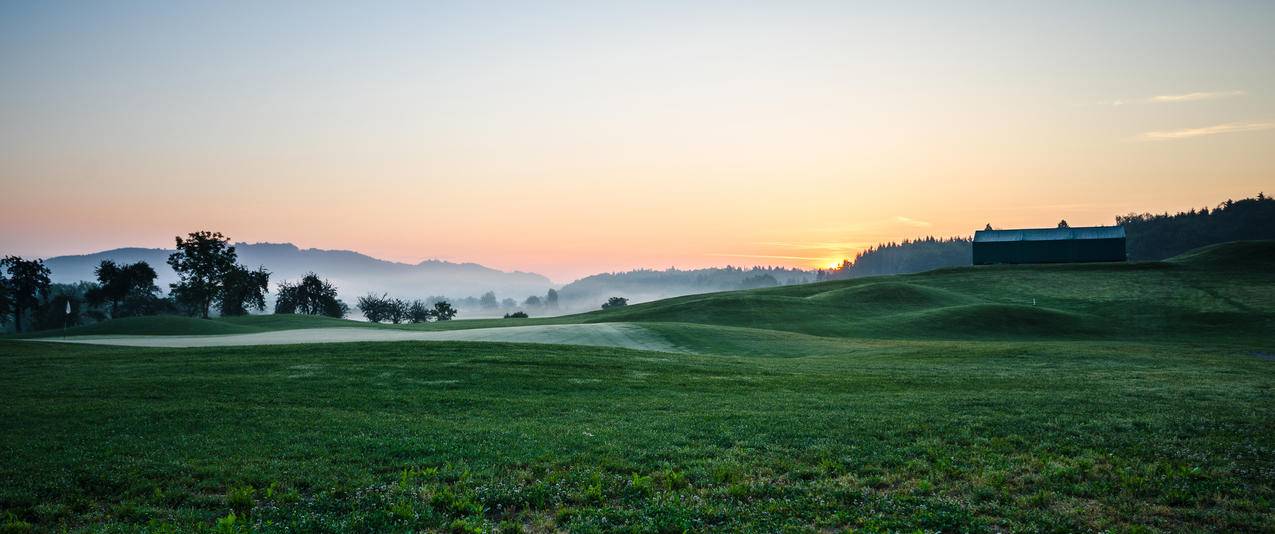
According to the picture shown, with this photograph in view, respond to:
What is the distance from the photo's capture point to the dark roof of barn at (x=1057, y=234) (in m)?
121

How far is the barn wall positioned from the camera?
391 ft

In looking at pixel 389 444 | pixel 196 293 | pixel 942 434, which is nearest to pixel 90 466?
pixel 389 444

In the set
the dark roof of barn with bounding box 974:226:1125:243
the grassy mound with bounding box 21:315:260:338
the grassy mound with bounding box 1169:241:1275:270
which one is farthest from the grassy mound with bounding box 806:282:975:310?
the grassy mound with bounding box 21:315:260:338

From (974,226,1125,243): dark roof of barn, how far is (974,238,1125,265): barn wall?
1.08m

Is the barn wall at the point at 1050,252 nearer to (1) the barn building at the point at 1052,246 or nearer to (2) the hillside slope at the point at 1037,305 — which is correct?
(1) the barn building at the point at 1052,246

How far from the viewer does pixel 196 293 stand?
4038 inches

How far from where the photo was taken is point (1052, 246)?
400ft

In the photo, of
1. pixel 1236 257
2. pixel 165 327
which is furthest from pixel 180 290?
pixel 1236 257

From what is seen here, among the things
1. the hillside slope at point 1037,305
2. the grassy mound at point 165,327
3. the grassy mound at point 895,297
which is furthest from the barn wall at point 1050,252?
the grassy mound at point 165,327

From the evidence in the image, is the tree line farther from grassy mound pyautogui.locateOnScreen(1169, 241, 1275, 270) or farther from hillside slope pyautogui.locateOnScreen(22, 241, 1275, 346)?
grassy mound pyautogui.locateOnScreen(1169, 241, 1275, 270)

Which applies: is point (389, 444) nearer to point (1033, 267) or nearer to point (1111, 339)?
point (1111, 339)

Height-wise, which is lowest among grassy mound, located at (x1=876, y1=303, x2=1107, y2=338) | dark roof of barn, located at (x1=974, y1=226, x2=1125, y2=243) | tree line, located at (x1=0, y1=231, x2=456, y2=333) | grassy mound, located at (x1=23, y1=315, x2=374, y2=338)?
grassy mound, located at (x1=876, y1=303, x2=1107, y2=338)

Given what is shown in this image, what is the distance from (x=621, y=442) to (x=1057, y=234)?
13752cm

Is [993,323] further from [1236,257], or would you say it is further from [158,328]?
[158,328]
